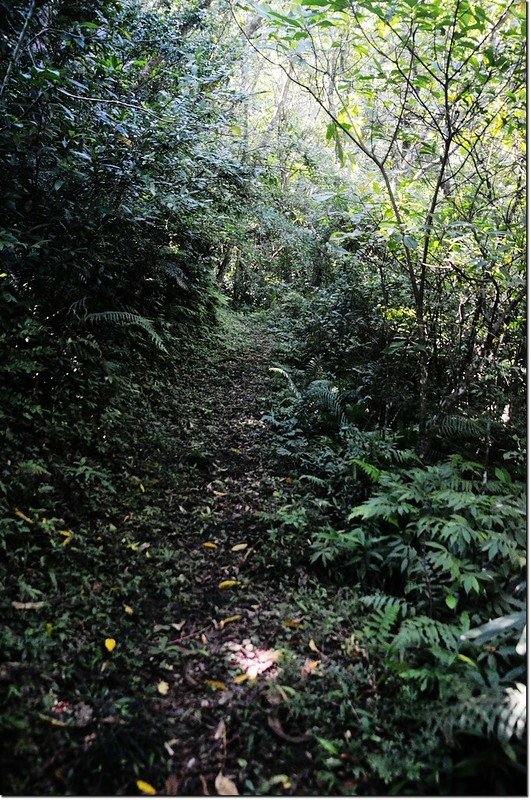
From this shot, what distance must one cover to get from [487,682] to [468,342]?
3.62 m

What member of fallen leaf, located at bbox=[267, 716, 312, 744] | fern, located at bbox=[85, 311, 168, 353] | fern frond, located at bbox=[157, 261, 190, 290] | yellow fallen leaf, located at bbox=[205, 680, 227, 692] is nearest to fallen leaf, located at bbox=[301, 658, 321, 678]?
fallen leaf, located at bbox=[267, 716, 312, 744]

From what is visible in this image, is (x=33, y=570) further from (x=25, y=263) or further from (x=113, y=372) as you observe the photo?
(x=25, y=263)

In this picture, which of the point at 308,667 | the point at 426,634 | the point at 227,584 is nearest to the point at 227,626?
the point at 227,584

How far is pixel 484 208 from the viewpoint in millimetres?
4855

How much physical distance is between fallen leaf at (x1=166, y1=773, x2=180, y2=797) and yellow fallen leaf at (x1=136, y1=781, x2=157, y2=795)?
0.21 ft

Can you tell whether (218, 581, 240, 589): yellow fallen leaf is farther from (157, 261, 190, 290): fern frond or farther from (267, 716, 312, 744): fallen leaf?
(157, 261, 190, 290): fern frond

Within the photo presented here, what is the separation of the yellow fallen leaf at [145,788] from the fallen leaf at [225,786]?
0.29 metres

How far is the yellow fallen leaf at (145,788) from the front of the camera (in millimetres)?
2113

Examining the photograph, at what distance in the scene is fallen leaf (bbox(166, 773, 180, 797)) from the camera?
2.15 meters

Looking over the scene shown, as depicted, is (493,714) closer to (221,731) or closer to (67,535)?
(221,731)

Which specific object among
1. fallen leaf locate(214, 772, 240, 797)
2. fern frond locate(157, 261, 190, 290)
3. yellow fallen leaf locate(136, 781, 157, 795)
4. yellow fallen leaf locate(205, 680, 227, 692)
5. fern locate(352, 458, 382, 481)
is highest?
fern frond locate(157, 261, 190, 290)

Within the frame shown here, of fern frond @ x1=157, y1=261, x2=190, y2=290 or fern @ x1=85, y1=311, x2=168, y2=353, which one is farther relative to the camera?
fern frond @ x1=157, y1=261, x2=190, y2=290

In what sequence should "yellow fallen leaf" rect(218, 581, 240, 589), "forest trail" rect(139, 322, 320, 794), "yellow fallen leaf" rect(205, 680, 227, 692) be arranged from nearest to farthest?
"forest trail" rect(139, 322, 320, 794) < "yellow fallen leaf" rect(205, 680, 227, 692) < "yellow fallen leaf" rect(218, 581, 240, 589)

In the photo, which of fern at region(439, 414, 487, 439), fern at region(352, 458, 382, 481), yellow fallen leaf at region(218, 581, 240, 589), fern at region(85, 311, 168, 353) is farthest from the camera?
fern at region(85, 311, 168, 353)
